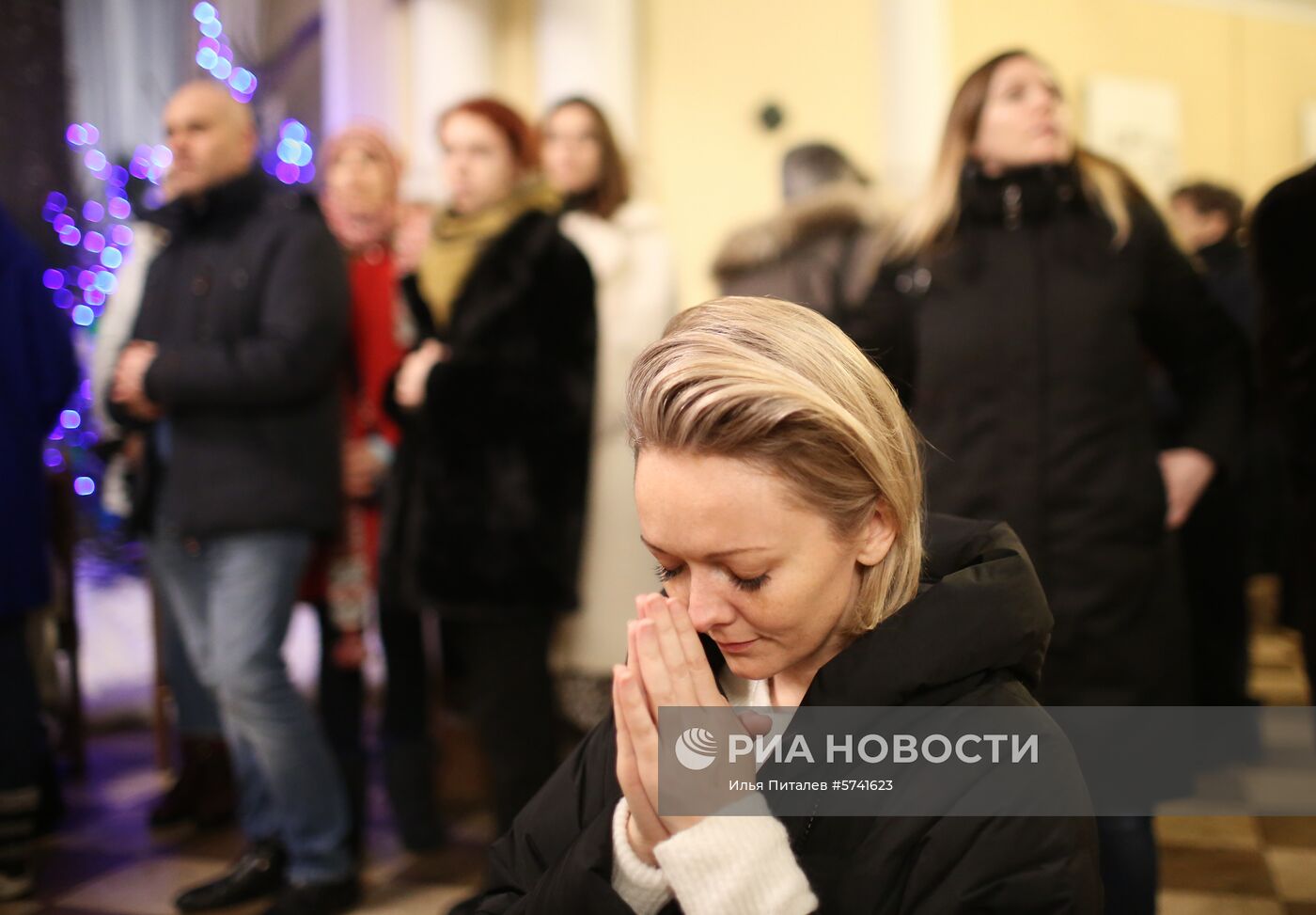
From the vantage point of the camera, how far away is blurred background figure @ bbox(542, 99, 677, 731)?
8.59 feet

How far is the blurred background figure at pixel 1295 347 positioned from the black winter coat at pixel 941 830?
0.93 metres

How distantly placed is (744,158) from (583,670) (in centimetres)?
332

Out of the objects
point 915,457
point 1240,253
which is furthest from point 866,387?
point 1240,253

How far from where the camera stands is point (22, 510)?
97.7 inches

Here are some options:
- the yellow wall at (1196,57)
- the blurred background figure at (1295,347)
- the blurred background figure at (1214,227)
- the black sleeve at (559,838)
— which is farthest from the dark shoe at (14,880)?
the yellow wall at (1196,57)

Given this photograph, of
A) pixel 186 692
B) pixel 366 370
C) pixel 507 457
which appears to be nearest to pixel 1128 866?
pixel 507 457

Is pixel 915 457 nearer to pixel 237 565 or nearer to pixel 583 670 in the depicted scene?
pixel 237 565

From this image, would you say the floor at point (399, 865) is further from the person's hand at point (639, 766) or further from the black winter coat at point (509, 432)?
the person's hand at point (639, 766)

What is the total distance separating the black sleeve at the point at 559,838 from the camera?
974mm

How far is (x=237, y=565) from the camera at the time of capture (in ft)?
7.27

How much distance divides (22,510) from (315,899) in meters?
1.04

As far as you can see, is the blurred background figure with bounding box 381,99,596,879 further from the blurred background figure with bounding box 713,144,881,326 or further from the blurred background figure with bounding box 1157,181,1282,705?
the blurred background figure with bounding box 1157,181,1282,705

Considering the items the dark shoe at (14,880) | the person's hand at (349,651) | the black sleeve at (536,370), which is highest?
the black sleeve at (536,370)

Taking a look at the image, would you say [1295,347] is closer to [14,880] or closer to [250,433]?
[250,433]
